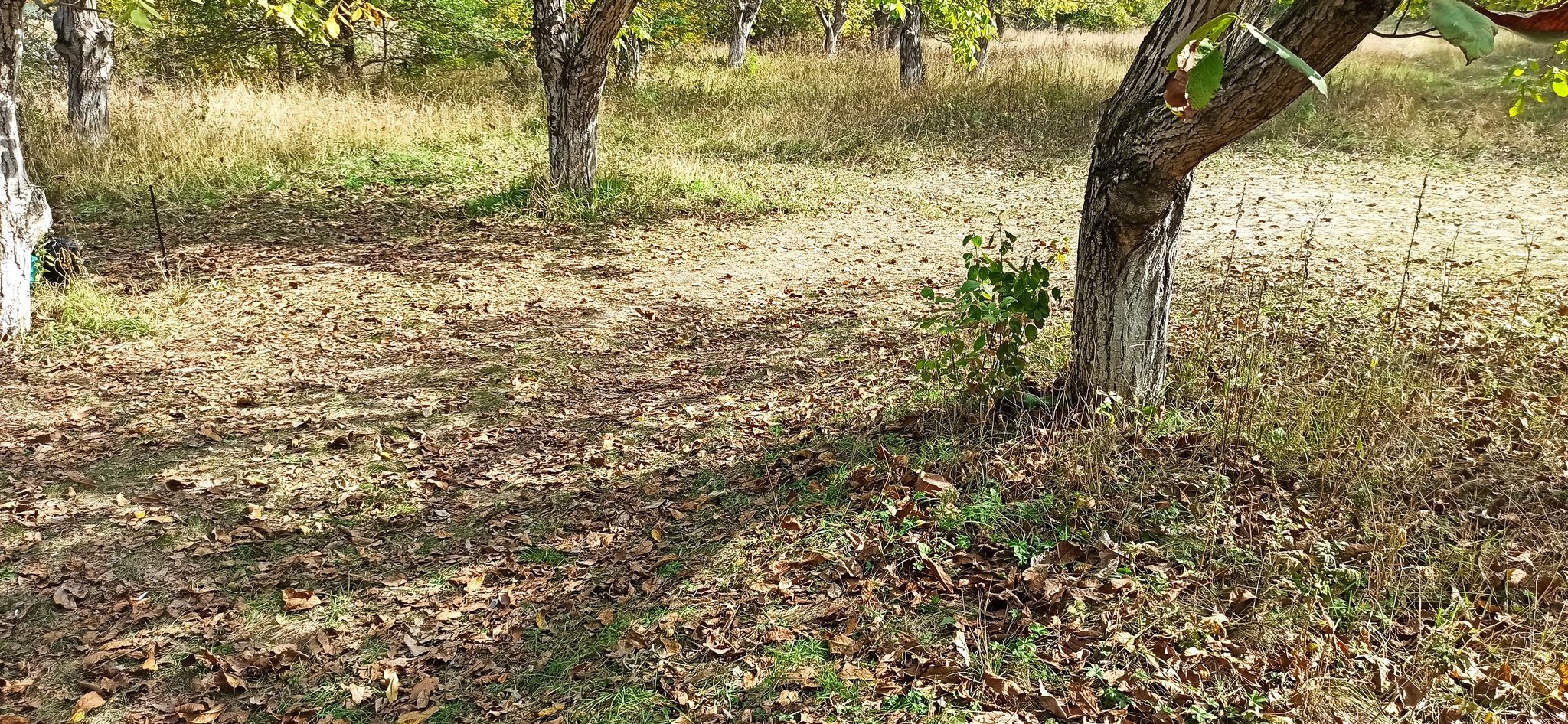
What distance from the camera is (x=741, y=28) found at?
746 inches

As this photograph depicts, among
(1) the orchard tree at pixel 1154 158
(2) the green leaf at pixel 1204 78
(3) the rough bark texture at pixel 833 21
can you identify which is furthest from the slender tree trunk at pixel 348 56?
(2) the green leaf at pixel 1204 78

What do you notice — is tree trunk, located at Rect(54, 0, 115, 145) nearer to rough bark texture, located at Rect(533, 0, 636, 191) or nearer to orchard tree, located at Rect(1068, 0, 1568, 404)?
rough bark texture, located at Rect(533, 0, 636, 191)

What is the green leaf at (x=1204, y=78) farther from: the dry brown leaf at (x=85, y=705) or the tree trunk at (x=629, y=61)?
the tree trunk at (x=629, y=61)

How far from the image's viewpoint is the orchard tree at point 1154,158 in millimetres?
2549

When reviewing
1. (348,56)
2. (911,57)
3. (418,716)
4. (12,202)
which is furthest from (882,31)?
(418,716)

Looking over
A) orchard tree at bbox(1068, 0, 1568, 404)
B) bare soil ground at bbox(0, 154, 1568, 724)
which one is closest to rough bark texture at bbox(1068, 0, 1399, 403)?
orchard tree at bbox(1068, 0, 1568, 404)

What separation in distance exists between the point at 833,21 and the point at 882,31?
76.0 inches

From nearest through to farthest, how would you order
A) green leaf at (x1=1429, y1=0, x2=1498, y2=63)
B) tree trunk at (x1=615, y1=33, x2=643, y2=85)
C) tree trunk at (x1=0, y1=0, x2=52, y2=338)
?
green leaf at (x1=1429, y1=0, x2=1498, y2=63) → tree trunk at (x1=0, y1=0, x2=52, y2=338) → tree trunk at (x1=615, y1=33, x2=643, y2=85)

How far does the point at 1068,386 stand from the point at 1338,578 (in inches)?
57.0

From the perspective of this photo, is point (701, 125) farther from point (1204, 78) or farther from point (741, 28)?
point (1204, 78)

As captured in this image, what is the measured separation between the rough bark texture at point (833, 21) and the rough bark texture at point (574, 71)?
1320cm

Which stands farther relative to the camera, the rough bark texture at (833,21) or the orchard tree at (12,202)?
the rough bark texture at (833,21)

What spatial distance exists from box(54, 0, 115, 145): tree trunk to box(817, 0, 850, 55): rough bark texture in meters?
14.9

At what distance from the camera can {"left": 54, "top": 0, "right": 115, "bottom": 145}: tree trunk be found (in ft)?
31.7
